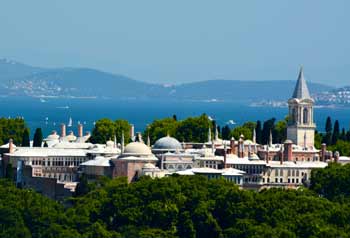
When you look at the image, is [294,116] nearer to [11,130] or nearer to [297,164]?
[297,164]

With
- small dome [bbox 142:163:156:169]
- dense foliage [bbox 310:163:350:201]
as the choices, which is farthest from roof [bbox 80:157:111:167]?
dense foliage [bbox 310:163:350:201]

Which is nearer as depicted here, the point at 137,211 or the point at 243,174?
the point at 137,211

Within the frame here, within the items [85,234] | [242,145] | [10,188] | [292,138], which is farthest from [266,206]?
[292,138]

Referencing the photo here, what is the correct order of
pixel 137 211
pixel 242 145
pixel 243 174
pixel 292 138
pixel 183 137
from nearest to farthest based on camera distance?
pixel 137 211 → pixel 243 174 → pixel 242 145 → pixel 292 138 → pixel 183 137

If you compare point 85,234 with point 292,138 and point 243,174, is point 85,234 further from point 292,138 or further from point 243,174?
point 292,138

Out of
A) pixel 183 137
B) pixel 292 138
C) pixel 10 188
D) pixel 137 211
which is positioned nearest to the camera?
pixel 137 211

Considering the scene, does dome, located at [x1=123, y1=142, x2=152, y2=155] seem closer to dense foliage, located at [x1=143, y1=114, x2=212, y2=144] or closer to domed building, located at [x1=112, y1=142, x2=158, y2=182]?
domed building, located at [x1=112, y1=142, x2=158, y2=182]

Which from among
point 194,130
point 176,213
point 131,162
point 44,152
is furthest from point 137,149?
point 194,130
